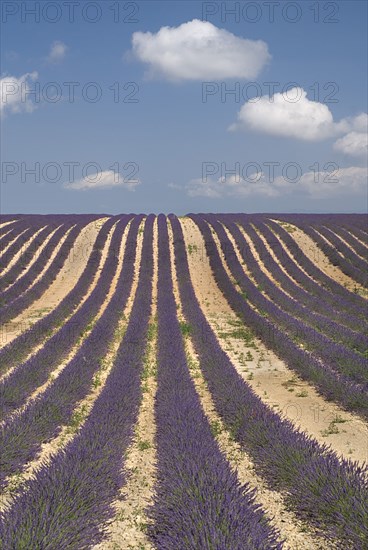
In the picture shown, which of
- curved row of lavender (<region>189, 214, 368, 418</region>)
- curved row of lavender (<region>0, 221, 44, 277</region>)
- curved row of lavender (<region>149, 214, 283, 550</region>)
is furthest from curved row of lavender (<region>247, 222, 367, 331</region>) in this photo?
curved row of lavender (<region>0, 221, 44, 277</region>)

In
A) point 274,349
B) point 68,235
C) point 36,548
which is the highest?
point 68,235

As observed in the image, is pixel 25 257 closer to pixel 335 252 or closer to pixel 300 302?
pixel 300 302

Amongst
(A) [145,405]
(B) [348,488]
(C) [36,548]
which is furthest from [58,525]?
(A) [145,405]

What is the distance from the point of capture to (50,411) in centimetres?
755

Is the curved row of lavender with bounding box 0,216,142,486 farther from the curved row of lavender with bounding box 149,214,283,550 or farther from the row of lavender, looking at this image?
the row of lavender

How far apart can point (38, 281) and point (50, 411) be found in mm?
17085

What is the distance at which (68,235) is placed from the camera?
33.1m

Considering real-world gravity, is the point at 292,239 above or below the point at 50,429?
above

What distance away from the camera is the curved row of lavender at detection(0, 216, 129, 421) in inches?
338

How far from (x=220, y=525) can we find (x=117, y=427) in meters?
3.09

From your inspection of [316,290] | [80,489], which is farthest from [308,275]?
[80,489]

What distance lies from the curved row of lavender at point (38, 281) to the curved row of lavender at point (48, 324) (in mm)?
1458

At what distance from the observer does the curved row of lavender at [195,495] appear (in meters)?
3.83

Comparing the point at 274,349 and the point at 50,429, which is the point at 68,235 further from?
the point at 50,429
